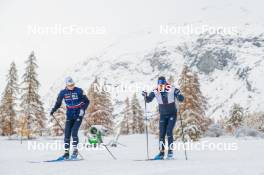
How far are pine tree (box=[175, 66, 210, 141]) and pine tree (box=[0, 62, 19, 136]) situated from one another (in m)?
18.8

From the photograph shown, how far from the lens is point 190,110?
29.8 m

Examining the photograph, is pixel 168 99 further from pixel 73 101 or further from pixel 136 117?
pixel 136 117

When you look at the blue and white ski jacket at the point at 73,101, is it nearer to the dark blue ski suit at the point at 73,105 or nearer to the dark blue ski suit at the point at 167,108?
the dark blue ski suit at the point at 73,105

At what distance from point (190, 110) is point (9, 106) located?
67.3 ft

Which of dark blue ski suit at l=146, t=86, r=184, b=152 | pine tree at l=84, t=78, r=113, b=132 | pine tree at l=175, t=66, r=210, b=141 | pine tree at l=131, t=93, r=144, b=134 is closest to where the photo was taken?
dark blue ski suit at l=146, t=86, r=184, b=152

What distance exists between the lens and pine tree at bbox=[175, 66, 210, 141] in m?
28.7

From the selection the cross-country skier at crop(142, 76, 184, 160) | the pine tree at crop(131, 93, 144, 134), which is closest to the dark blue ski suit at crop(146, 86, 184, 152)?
the cross-country skier at crop(142, 76, 184, 160)

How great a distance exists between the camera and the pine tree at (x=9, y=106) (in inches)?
1663

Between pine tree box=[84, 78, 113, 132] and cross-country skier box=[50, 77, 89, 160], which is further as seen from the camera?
pine tree box=[84, 78, 113, 132]

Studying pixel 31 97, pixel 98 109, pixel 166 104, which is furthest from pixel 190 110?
pixel 166 104

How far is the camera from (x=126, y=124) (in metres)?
61.4

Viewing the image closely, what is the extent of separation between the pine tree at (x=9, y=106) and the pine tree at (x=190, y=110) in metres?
18.8

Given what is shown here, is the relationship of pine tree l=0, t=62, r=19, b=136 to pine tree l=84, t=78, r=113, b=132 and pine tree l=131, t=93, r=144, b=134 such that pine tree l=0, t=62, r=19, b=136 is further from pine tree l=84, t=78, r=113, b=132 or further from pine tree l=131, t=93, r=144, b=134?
pine tree l=131, t=93, r=144, b=134

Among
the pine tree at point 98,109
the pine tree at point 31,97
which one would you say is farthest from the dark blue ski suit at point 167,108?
the pine tree at point 98,109
